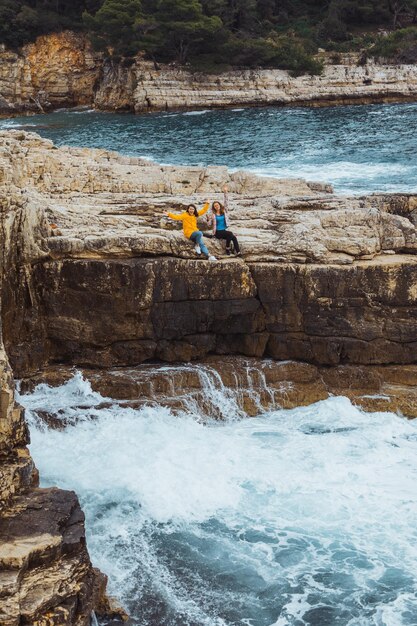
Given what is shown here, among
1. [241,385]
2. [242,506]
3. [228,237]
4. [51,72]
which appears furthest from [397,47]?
[242,506]

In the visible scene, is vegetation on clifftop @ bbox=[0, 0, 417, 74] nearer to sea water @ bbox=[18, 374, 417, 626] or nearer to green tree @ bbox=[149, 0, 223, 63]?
green tree @ bbox=[149, 0, 223, 63]

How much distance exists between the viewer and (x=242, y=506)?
11.5 metres

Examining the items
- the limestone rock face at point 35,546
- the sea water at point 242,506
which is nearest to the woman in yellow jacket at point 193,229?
the sea water at point 242,506

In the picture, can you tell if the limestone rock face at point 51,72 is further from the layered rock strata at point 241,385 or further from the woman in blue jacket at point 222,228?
the layered rock strata at point 241,385

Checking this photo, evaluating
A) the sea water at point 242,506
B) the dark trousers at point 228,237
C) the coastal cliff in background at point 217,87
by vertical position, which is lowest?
the sea water at point 242,506

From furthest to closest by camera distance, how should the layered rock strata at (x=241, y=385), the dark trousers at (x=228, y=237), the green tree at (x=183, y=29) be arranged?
the green tree at (x=183, y=29) → the dark trousers at (x=228, y=237) → the layered rock strata at (x=241, y=385)

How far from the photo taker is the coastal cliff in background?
52.2 m

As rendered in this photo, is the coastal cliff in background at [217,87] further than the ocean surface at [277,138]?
Yes

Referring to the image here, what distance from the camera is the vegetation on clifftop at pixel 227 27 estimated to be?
177 ft

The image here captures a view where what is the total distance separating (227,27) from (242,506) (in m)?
51.4

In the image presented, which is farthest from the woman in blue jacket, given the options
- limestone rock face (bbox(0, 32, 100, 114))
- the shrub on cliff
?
limestone rock face (bbox(0, 32, 100, 114))

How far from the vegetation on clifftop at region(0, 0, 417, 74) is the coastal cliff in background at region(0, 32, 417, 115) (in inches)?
48.6

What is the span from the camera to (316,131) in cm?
4006

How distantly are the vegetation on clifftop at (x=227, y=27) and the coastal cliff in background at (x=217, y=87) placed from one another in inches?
48.6
